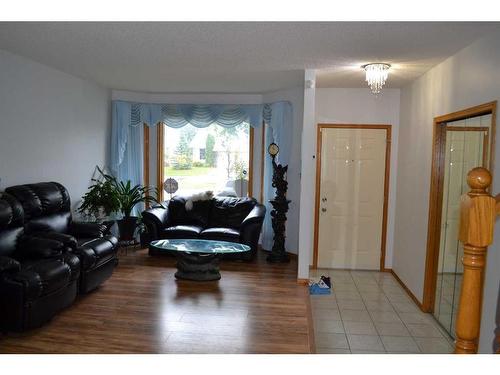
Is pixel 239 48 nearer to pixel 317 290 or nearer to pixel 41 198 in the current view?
pixel 41 198

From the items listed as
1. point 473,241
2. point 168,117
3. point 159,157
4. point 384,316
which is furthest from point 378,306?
point 168,117

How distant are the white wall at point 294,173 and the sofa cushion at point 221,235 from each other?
2.79ft

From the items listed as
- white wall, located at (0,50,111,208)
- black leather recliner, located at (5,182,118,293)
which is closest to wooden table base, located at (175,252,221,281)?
black leather recliner, located at (5,182,118,293)

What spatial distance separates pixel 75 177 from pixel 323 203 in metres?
3.37

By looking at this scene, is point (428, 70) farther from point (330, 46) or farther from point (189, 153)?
point (189, 153)

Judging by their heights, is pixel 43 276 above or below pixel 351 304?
above

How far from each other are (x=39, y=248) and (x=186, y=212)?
2762 millimetres

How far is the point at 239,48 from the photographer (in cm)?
390

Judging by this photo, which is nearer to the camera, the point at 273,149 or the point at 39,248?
the point at 39,248

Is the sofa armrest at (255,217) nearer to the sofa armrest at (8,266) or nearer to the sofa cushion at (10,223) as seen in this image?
the sofa cushion at (10,223)

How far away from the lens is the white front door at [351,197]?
235 inches

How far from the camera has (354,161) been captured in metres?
5.99

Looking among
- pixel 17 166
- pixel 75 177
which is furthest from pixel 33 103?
pixel 75 177

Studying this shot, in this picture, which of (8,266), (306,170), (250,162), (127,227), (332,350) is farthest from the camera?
(250,162)
